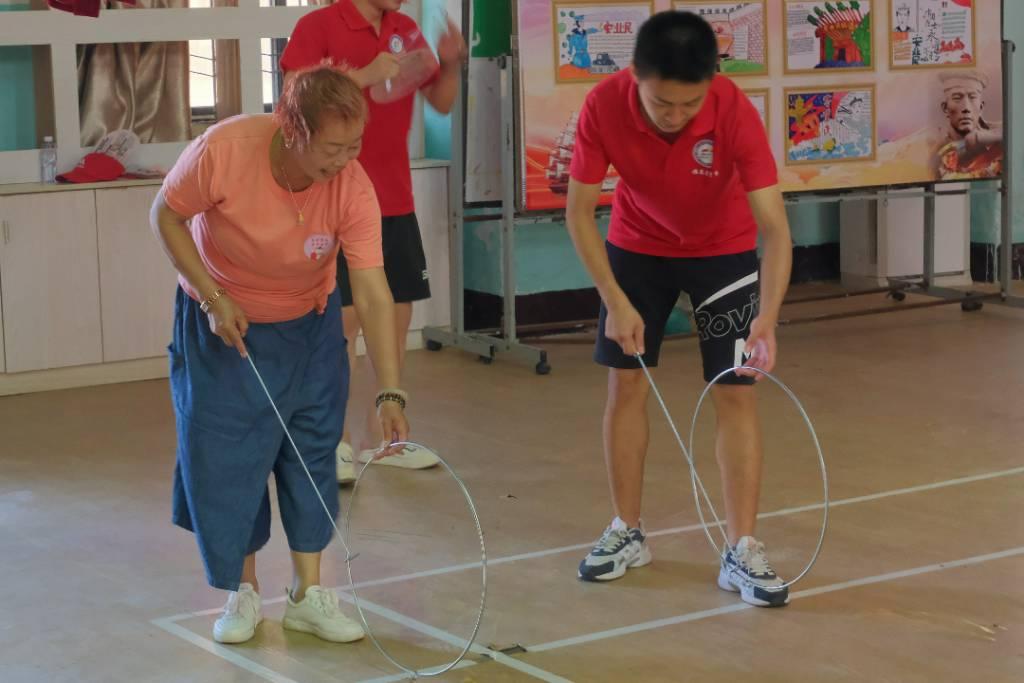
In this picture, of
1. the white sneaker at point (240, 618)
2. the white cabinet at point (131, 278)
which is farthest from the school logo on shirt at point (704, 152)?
the white cabinet at point (131, 278)

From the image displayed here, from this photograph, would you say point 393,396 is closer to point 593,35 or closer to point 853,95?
point 593,35

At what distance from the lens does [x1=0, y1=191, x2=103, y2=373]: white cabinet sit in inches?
241

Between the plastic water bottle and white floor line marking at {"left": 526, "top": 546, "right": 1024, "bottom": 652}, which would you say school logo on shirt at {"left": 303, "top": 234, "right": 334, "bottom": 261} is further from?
the plastic water bottle

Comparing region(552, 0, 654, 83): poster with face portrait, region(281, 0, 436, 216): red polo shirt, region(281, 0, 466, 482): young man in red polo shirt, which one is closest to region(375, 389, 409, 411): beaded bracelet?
region(281, 0, 466, 482): young man in red polo shirt

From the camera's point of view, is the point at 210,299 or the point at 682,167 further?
the point at 682,167

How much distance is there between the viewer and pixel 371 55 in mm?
4695

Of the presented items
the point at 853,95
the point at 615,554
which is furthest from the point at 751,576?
the point at 853,95

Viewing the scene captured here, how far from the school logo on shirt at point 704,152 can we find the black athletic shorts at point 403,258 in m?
1.65

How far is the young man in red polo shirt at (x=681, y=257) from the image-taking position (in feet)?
11.0

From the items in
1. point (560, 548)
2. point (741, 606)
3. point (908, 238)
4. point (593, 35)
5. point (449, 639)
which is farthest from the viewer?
point (908, 238)

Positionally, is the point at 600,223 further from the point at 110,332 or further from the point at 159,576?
the point at 159,576

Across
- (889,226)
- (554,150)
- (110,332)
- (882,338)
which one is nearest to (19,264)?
(110,332)

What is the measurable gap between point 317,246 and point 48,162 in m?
3.65

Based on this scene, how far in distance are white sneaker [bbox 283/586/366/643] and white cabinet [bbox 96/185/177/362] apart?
3177 mm
